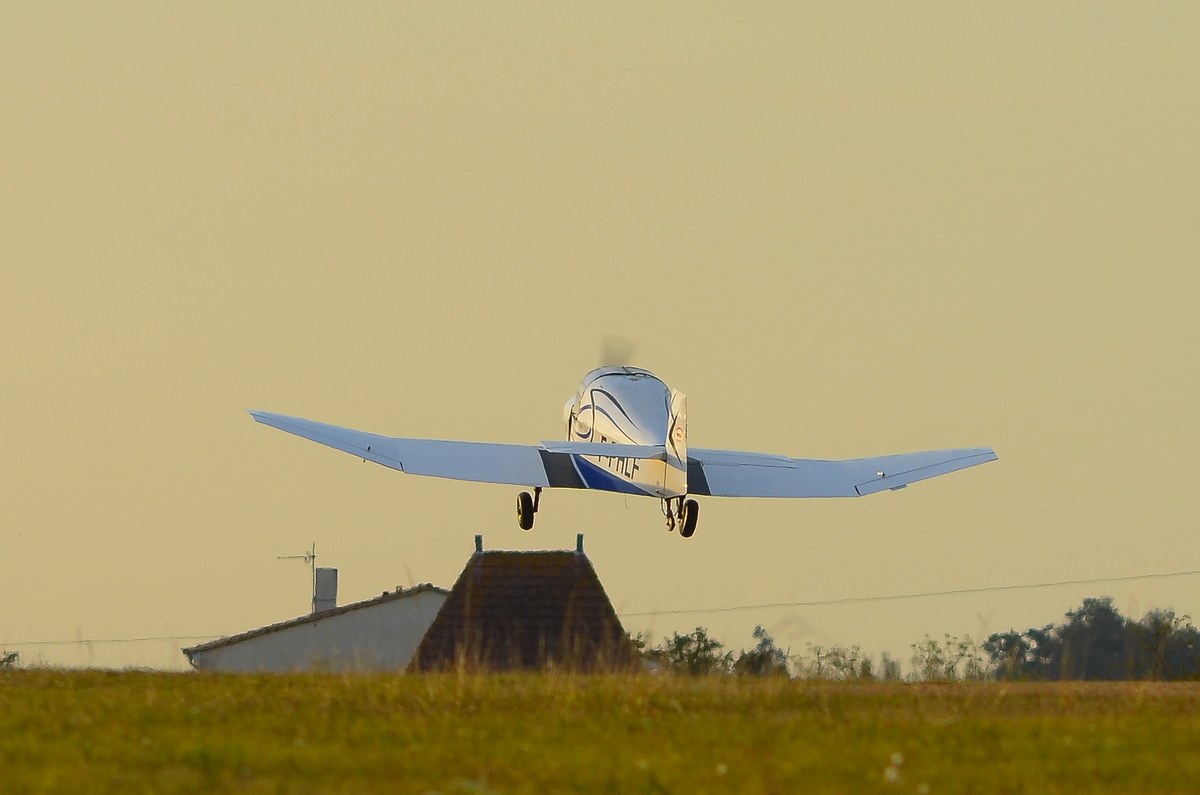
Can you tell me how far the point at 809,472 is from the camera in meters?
50.3

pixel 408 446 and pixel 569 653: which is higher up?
pixel 408 446

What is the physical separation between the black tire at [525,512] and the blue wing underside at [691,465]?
4.91 feet

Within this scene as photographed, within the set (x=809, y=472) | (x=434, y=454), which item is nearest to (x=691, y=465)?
(x=809, y=472)

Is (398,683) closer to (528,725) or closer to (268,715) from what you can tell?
(268,715)

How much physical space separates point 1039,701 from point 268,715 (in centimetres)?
728

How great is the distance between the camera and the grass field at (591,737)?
12.6 metres

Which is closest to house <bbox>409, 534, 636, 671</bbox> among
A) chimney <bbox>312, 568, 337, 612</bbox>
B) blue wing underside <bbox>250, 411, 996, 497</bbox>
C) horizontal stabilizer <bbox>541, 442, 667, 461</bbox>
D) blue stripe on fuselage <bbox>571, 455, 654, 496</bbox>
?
blue stripe on fuselage <bbox>571, 455, 654, 496</bbox>

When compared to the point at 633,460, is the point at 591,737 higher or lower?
lower

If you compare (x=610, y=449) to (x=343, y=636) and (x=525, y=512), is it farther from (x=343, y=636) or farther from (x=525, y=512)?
(x=343, y=636)

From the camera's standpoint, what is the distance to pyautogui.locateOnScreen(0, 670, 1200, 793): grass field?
1264 centimetres

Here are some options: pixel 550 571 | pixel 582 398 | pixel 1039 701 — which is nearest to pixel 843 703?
pixel 1039 701

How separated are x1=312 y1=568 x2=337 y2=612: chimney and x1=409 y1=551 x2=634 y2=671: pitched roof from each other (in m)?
26.4

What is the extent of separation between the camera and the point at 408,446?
47469 millimetres

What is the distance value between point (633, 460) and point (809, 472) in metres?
5.77
